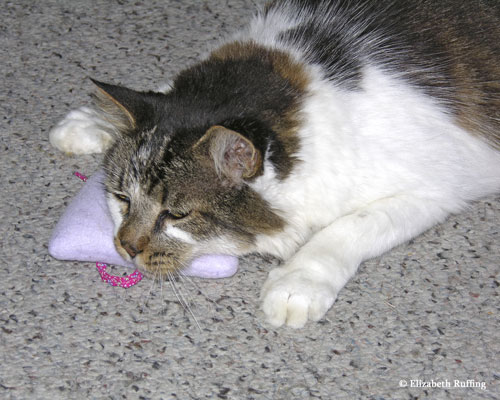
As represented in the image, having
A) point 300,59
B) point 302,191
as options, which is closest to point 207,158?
point 302,191

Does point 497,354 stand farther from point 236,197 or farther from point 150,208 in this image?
point 150,208

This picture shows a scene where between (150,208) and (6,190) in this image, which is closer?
(150,208)

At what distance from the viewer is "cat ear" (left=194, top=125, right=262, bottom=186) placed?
156 centimetres

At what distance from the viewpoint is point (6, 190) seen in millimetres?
2129

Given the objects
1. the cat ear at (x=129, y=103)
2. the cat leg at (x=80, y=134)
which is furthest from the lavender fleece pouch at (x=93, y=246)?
the cat leg at (x=80, y=134)

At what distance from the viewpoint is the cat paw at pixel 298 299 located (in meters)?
1.75

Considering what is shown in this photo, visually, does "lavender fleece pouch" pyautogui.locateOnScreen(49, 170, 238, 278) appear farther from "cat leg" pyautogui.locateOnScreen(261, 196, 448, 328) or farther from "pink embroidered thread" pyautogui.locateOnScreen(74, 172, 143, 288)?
"cat leg" pyautogui.locateOnScreen(261, 196, 448, 328)

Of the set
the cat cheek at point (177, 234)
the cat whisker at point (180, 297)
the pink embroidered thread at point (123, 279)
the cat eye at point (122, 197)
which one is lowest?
the pink embroidered thread at point (123, 279)

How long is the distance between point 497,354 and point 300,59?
934mm

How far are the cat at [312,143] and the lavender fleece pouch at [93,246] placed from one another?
0.05 m

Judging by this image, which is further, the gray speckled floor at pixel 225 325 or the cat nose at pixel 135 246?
the cat nose at pixel 135 246

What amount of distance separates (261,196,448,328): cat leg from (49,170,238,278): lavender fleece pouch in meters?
0.14

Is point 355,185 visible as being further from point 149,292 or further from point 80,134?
point 80,134

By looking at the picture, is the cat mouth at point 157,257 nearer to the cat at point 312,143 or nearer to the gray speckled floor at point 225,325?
the cat at point 312,143
